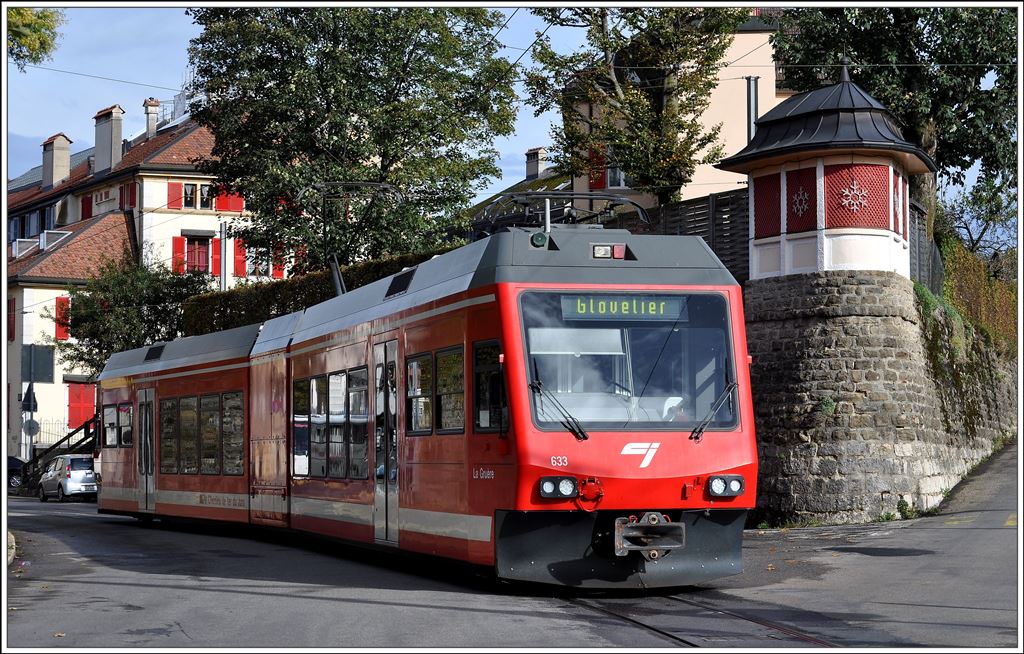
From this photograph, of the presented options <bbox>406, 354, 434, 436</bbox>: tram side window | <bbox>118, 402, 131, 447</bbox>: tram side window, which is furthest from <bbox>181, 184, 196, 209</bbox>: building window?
<bbox>406, 354, 434, 436</bbox>: tram side window

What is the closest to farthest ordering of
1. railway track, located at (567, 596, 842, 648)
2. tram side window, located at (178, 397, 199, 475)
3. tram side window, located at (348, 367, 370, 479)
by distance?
railway track, located at (567, 596, 842, 648), tram side window, located at (348, 367, 370, 479), tram side window, located at (178, 397, 199, 475)

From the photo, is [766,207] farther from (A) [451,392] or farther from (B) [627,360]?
(B) [627,360]

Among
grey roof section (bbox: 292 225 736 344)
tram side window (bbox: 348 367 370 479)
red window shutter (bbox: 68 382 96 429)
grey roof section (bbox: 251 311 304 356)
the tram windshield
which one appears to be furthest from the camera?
red window shutter (bbox: 68 382 96 429)

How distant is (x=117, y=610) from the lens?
41.3 ft


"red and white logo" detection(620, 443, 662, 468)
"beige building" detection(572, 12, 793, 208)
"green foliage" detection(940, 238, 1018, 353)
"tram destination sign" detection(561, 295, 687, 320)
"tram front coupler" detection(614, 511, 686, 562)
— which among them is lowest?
"tram front coupler" detection(614, 511, 686, 562)

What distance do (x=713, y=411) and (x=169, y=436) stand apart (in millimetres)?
14570

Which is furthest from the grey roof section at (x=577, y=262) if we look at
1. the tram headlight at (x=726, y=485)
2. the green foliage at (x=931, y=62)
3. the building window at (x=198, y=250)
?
the building window at (x=198, y=250)

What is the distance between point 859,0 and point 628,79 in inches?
1040

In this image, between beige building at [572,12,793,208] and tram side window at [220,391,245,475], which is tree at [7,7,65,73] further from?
beige building at [572,12,793,208]

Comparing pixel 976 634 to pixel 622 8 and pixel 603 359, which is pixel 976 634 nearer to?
pixel 603 359

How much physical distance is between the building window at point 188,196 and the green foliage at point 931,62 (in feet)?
144

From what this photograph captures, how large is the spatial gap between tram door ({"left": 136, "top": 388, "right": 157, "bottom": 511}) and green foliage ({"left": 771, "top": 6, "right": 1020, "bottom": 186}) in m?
16.3

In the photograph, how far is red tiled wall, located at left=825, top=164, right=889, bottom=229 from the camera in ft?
77.8

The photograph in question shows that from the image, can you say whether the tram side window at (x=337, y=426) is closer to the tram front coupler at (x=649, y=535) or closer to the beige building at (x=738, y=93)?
the tram front coupler at (x=649, y=535)
